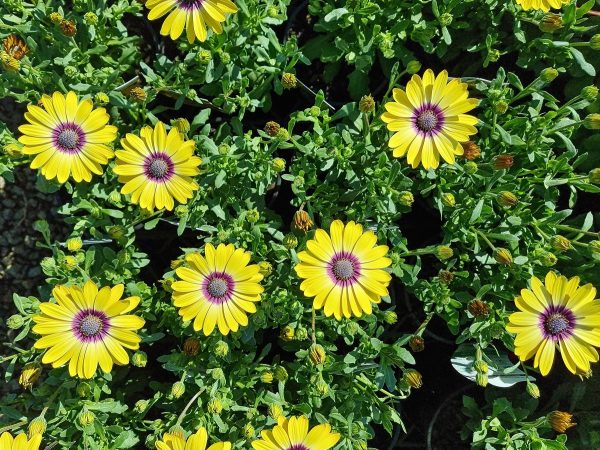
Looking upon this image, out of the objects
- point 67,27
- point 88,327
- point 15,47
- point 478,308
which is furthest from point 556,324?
point 15,47

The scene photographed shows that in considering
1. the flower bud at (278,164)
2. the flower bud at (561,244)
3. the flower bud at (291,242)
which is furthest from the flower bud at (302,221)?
the flower bud at (561,244)

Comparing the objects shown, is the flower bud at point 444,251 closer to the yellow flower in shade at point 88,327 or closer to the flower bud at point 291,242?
the flower bud at point 291,242

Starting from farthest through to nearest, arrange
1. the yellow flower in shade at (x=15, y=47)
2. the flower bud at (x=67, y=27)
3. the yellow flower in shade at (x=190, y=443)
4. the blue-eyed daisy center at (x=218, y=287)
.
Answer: the yellow flower in shade at (x=15, y=47), the flower bud at (x=67, y=27), the blue-eyed daisy center at (x=218, y=287), the yellow flower in shade at (x=190, y=443)

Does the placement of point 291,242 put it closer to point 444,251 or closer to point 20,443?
point 444,251

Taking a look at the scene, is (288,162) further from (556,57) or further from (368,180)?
(556,57)

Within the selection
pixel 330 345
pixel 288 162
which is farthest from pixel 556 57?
pixel 330 345

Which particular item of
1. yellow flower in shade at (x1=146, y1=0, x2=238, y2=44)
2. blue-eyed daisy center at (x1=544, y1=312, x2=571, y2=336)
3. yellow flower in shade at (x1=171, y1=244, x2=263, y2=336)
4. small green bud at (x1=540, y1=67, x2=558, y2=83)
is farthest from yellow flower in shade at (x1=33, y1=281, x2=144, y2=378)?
small green bud at (x1=540, y1=67, x2=558, y2=83)
